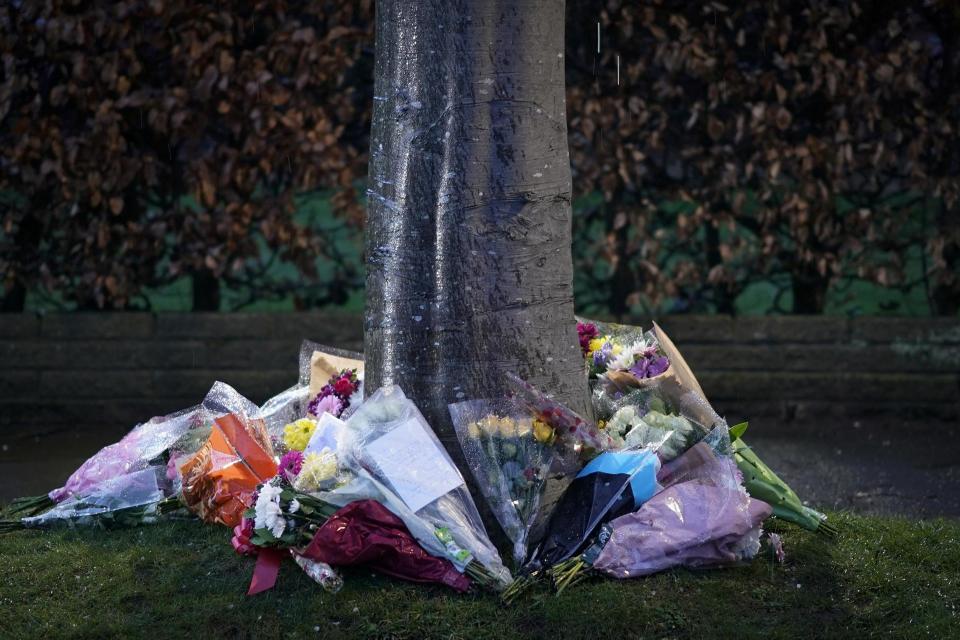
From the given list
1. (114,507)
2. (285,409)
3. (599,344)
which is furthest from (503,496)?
(114,507)

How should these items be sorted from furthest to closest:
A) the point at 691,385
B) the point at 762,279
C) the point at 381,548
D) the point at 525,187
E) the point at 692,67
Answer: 1. the point at 762,279
2. the point at 692,67
3. the point at 691,385
4. the point at 525,187
5. the point at 381,548

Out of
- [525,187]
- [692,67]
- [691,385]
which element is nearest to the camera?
[525,187]

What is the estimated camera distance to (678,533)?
3627 millimetres

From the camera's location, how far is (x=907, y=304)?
7.41m

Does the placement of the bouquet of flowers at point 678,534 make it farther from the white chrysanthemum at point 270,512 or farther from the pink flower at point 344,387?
the pink flower at point 344,387

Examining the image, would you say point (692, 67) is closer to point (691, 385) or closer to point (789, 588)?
point (691, 385)

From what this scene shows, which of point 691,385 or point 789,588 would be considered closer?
point 789,588

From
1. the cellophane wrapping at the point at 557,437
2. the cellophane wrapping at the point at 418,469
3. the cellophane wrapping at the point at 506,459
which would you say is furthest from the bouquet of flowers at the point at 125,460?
the cellophane wrapping at the point at 557,437

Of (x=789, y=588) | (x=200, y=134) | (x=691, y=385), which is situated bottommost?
(x=789, y=588)

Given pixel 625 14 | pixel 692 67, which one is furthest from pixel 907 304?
pixel 625 14

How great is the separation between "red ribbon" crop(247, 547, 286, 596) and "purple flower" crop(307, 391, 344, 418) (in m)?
0.86

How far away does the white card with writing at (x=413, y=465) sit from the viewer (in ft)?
11.7

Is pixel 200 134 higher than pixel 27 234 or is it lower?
higher

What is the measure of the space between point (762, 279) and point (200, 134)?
3735 millimetres
